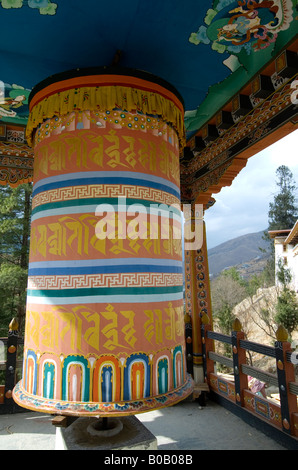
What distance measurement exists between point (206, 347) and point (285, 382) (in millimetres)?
1839

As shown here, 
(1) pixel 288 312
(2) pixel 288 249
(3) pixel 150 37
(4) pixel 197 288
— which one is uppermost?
(2) pixel 288 249

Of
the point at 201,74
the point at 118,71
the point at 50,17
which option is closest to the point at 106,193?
the point at 118,71

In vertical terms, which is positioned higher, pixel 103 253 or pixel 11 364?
pixel 103 253

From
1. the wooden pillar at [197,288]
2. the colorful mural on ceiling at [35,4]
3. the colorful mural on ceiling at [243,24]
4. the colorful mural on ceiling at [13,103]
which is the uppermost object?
the colorful mural on ceiling at [243,24]

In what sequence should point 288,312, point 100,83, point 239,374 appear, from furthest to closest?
1. point 288,312
2. point 239,374
3. point 100,83

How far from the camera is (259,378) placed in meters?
4.03

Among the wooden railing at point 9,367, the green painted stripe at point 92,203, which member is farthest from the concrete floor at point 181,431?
the green painted stripe at point 92,203

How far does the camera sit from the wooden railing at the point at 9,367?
451 centimetres

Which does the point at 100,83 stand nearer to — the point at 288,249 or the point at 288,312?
the point at 288,312

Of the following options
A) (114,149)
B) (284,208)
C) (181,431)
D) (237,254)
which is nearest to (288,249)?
(284,208)

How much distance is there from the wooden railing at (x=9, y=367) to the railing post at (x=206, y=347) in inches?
114

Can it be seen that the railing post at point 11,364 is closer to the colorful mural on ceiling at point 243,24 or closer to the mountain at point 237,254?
the colorful mural on ceiling at point 243,24

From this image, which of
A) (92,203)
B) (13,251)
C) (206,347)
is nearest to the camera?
(92,203)

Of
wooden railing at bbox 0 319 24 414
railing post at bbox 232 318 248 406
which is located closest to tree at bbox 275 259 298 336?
railing post at bbox 232 318 248 406
